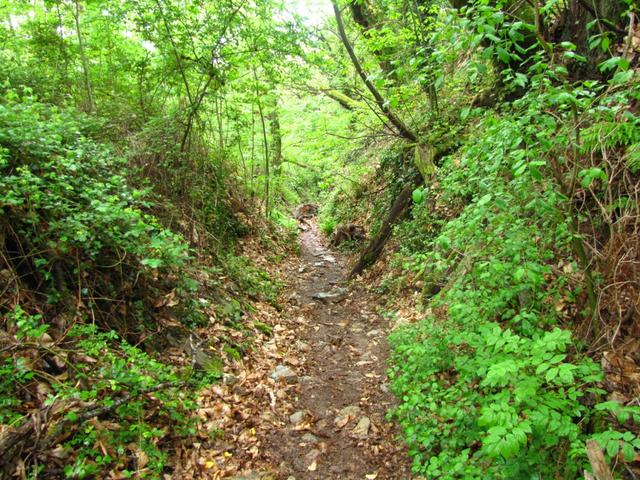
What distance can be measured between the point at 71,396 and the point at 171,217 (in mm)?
4175

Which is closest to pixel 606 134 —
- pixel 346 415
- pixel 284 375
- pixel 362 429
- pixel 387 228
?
pixel 362 429

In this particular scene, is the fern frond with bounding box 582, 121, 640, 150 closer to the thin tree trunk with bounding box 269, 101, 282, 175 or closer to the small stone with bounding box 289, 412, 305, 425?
the small stone with bounding box 289, 412, 305, 425

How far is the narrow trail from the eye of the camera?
3.83m

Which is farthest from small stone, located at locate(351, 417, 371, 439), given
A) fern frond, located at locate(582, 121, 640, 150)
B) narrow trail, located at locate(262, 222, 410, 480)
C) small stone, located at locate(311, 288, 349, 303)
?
small stone, located at locate(311, 288, 349, 303)

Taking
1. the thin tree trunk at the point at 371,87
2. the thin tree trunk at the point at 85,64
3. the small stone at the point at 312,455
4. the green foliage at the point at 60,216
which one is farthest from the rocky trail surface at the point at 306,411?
the thin tree trunk at the point at 85,64

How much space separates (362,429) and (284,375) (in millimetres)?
1495

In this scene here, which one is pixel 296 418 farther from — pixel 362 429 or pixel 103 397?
pixel 103 397

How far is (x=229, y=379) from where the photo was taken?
488 centimetres

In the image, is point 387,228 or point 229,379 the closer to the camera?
point 229,379

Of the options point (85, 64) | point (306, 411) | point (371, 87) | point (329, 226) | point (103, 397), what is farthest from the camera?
point (329, 226)

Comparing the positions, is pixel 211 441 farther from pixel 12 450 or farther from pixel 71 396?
pixel 12 450

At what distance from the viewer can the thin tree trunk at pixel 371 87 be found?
24.7 feet

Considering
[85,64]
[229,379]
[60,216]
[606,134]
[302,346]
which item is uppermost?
[85,64]

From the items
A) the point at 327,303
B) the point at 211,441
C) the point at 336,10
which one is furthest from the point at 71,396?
the point at 336,10
